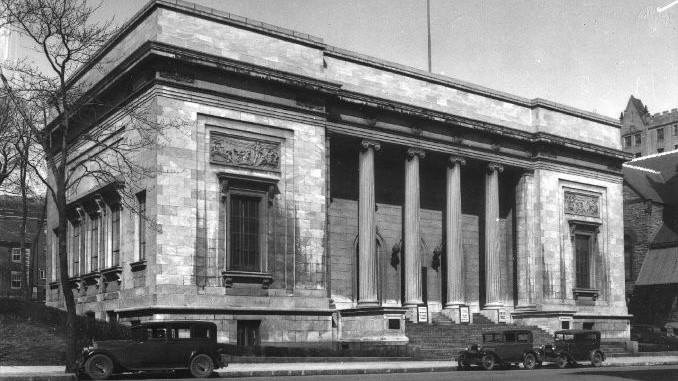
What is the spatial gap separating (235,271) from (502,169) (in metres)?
17.2

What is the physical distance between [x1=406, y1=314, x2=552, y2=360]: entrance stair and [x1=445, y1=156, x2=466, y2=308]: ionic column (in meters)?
1.30

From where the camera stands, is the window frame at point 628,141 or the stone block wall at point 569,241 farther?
the window frame at point 628,141

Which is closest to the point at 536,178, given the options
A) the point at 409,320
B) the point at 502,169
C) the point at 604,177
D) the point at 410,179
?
the point at 502,169

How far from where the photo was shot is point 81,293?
37438 millimetres

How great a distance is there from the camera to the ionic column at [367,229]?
36.6m

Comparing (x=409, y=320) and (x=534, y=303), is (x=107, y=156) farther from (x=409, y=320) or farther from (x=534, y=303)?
(x=534, y=303)

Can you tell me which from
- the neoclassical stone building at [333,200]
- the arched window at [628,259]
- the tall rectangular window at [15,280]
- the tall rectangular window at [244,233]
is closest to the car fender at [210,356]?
the neoclassical stone building at [333,200]

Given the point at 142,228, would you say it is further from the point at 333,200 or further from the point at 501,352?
the point at 501,352

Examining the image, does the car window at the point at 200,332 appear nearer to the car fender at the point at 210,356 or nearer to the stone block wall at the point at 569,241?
the car fender at the point at 210,356

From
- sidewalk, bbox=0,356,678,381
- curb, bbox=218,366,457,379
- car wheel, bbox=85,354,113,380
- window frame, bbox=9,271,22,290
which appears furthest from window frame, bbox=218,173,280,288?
window frame, bbox=9,271,22,290

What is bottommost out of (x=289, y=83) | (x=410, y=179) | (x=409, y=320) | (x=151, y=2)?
(x=409, y=320)

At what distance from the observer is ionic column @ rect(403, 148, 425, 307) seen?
3862 centimetres

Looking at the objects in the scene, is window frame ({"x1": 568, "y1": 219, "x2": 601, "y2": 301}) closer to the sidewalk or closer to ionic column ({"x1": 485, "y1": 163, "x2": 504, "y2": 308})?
ionic column ({"x1": 485, "y1": 163, "x2": 504, "y2": 308})

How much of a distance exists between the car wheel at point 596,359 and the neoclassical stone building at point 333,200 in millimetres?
7542
